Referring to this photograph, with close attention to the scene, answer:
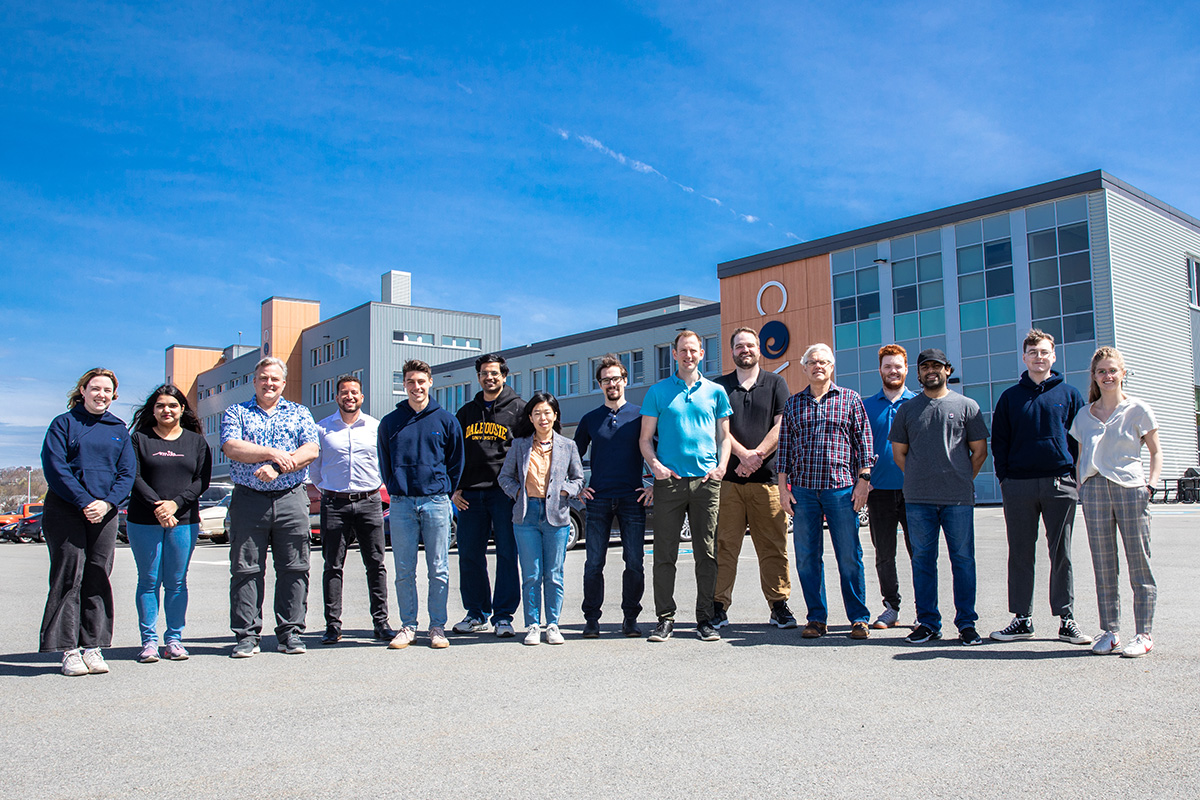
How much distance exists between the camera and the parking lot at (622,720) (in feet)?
11.2

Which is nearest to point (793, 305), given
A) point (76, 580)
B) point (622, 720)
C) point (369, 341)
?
point (369, 341)

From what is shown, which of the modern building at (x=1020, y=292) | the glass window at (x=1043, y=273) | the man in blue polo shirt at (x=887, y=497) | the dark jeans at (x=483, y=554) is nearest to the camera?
the man in blue polo shirt at (x=887, y=497)

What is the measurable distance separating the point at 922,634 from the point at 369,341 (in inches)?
2158

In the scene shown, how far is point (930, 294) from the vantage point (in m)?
33.8

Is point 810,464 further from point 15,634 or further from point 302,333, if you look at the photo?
point 302,333

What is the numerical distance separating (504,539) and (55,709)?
3.16 meters

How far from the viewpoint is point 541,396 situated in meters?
7.15

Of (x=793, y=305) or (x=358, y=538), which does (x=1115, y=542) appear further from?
(x=793, y=305)

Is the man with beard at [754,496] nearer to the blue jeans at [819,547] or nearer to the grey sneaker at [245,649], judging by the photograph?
the blue jeans at [819,547]

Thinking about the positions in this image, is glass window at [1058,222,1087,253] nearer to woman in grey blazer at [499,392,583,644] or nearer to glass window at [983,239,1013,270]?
glass window at [983,239,1013,270]

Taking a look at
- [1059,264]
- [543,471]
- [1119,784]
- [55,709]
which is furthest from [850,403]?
[1059,264]

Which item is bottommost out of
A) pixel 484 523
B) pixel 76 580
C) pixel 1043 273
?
pixel 76 580

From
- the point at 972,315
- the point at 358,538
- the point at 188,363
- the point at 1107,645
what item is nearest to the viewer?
the point at 1107,645

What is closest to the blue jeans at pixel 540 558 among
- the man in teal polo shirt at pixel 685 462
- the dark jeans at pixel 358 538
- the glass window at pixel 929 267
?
the man in teal polo shirt at pixel 685 462
